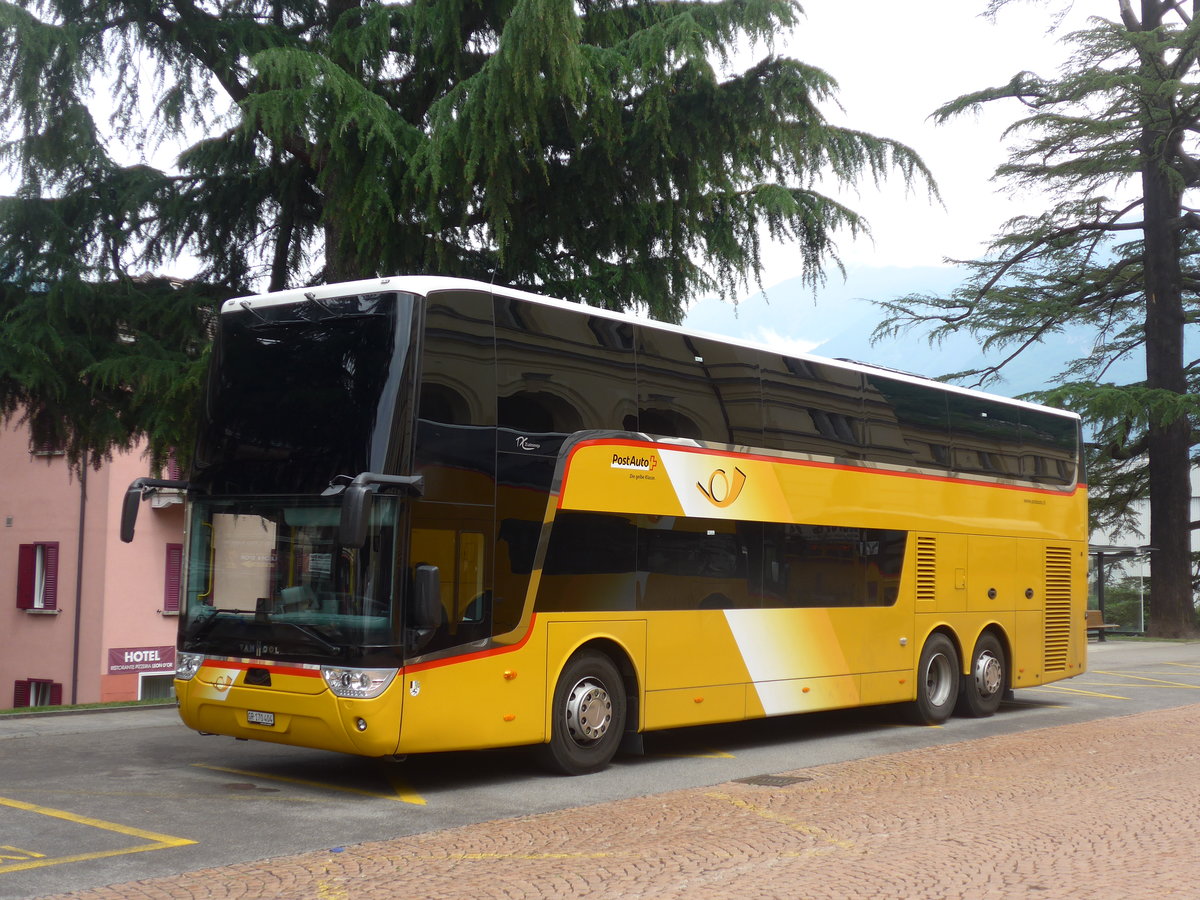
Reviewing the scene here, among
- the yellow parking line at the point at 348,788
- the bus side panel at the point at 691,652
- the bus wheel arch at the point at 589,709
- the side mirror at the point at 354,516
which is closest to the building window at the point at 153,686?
the yellow parking line at the point at 348,788

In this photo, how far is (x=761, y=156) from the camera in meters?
14.6

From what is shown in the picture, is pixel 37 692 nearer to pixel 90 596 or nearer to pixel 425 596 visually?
pixel 90 596

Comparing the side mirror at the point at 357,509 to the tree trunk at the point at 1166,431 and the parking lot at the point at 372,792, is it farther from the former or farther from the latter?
the tree trunk at the point at 1166,431

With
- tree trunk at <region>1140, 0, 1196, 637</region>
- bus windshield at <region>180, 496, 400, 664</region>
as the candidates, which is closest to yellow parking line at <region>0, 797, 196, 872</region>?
bus windshield at <region>180, 496, 400, 664</region>

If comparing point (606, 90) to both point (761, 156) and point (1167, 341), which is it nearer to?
point (761, 156)

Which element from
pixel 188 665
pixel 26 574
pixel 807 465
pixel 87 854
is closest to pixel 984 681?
pixel 807 465

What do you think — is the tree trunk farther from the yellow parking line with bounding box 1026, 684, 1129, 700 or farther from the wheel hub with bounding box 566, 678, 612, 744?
the wheel hub with bounding box 566, 678, 612, 744

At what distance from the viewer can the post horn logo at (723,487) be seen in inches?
461

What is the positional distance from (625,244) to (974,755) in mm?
6804

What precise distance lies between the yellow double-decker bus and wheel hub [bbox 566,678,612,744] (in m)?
0.03

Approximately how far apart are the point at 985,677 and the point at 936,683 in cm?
104

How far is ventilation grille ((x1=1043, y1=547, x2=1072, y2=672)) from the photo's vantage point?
54.9 ft

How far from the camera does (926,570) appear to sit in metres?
14.6

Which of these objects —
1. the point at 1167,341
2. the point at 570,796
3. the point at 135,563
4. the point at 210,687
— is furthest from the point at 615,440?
the point at 1167,341
